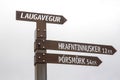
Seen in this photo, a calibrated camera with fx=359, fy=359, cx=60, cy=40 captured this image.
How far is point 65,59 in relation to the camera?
3809 mm

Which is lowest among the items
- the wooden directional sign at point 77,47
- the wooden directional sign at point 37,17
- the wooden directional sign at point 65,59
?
the wooden directional sign at point 65,59

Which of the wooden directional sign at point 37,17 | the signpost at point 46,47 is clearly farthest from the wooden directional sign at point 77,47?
the wooden directional sign at point 37,17

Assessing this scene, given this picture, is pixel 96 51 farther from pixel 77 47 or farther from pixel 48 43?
pixel 48 43

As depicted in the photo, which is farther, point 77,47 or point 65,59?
point 77,47

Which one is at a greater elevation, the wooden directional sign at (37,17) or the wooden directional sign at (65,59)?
the wooden directional sign at (37,17)

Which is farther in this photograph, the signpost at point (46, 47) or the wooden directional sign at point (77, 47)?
the wooden directional sign at point (77, 47)

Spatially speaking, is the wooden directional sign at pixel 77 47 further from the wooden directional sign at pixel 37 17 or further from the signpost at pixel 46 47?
the wooden directional sign at pixel 37 17

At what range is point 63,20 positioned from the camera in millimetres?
3838

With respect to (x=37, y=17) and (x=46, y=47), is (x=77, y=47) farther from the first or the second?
(x=37, y=17)

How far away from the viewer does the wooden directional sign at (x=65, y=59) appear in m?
3.65

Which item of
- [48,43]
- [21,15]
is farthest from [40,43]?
[21,15]

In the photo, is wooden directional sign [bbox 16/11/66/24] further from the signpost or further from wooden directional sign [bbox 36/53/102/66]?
wooden directional sign [bbox 36/53/102/66]

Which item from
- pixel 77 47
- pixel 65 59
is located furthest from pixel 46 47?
pixel 77 47

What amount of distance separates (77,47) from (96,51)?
0.74 feet
